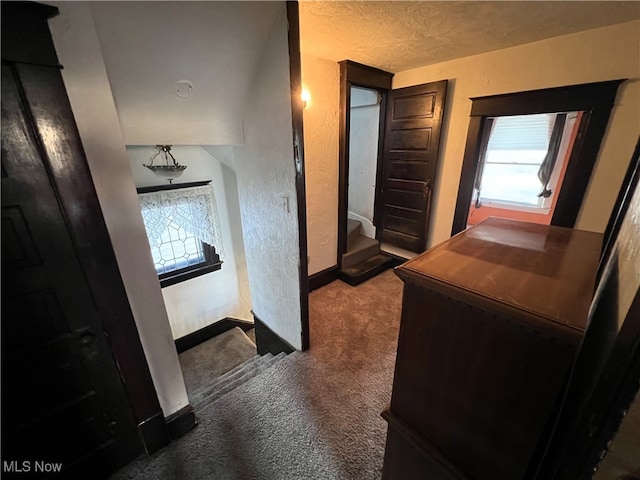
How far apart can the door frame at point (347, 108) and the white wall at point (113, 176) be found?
6.29 feet

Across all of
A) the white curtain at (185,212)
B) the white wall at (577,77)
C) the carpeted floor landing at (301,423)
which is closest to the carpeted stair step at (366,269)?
the carpeted floor landing at (301,423)

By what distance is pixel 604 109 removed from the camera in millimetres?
1765

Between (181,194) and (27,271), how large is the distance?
2.12m

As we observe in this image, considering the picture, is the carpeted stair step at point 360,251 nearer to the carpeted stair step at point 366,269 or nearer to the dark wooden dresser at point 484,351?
the carpeted stair step at point 366,269

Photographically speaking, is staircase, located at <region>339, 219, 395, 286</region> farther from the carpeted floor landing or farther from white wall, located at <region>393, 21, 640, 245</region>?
white wall, located at <region>393, 21, 640, 245</region>

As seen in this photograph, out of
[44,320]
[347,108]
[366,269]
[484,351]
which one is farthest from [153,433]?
[347,108]

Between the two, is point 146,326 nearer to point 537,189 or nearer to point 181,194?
point 181,194

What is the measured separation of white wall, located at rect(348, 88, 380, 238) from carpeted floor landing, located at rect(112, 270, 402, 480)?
1.87 meters

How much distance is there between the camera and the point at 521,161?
4066mm

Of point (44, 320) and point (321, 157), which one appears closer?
point (44, 320)

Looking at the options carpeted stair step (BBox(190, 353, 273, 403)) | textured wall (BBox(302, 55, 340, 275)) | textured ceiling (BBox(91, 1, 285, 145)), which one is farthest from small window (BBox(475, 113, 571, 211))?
carpeted stair step (BBox(190, 353, 273, 403))

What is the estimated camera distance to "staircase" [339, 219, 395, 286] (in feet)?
9.48

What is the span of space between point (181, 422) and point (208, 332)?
224 centimetres

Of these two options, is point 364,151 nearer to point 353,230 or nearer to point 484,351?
point 353,230
